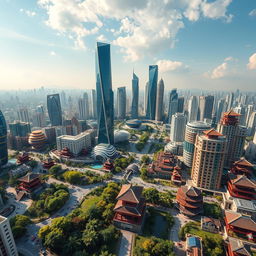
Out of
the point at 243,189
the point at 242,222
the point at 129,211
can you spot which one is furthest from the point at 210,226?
the point at 129,211

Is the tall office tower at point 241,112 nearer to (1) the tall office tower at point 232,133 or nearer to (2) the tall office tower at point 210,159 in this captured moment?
(1) the tall office tower at point 232,133

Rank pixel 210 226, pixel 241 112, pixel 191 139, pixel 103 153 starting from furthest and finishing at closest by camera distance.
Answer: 1. pixel 241 112
2. pixel 103 153
3. pixel 191 139
4. pixel 210 226

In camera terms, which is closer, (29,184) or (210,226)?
(210,226)

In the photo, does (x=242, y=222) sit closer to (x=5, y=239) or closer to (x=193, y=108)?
(x=5, y=239)

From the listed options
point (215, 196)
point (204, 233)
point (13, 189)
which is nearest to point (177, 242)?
point (204, 233)

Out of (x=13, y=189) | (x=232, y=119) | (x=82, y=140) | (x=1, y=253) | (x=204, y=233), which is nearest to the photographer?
(x=1, y=253)

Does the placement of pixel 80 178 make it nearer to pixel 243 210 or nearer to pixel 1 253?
pixel 1 253
